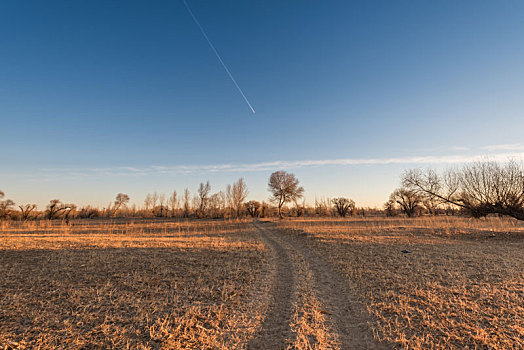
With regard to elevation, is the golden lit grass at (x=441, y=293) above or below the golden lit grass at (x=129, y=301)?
below

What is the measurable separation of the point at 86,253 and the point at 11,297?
234 inches

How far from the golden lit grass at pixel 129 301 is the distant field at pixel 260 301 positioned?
0.03 m

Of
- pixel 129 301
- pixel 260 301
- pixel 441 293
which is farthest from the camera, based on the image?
pixel 441 293

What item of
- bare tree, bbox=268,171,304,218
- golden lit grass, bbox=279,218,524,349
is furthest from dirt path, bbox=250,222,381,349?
bare tree, bbox=268,171,304,218

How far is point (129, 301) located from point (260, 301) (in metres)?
3.29

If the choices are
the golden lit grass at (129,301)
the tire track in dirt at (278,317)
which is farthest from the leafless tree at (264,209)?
the tire track in dirt at (278,317)

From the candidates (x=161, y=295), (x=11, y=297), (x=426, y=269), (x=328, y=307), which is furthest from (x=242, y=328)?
(x=426, y=269)

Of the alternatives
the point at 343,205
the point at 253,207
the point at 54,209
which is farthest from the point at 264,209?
the point at 54,209

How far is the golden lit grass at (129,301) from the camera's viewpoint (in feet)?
13.0

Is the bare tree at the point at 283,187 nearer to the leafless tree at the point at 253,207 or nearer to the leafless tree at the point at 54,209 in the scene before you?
the leafless tree at the point at 253,207

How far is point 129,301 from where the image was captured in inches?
217

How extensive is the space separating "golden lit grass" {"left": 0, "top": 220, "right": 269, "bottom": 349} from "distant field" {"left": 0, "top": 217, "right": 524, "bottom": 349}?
0.03 meters

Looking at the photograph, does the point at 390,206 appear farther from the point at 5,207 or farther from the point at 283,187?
the point at 5,207

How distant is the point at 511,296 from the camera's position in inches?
225
